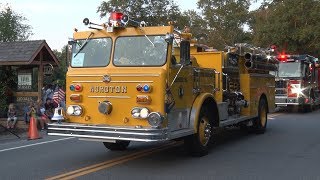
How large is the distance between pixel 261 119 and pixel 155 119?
6296 mm

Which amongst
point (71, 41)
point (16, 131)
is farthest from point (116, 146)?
point (16, 131)

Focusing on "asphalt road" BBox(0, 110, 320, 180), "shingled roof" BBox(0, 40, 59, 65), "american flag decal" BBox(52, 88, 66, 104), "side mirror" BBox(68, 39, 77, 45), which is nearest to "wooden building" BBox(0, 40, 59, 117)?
"shingled roof" BBox(0, 40, 59, 65)

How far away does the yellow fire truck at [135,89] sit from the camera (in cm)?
811

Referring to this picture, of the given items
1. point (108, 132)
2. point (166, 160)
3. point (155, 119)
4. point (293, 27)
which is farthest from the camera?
point (293, 27)

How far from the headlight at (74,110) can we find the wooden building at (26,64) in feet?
29.5

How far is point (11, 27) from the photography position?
52781 mm

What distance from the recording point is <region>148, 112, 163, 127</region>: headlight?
784 cm

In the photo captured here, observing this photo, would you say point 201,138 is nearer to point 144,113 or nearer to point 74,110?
point 144,113

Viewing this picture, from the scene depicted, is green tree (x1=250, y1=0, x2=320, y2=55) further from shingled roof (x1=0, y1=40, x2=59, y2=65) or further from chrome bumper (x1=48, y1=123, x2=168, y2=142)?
chrome bumper (x1=48, y1=123, x2=168, y2=142)

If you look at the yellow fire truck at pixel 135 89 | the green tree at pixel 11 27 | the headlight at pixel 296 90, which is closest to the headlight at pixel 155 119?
the yellow fire truck at pixel 135 89

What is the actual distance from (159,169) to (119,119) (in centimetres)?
115

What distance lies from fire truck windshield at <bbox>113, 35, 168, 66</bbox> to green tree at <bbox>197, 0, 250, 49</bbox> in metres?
47.9

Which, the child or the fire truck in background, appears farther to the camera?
the fire truck in background

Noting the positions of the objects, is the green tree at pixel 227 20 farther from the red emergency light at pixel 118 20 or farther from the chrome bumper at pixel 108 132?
the chrome bumper at pixel 108 132
